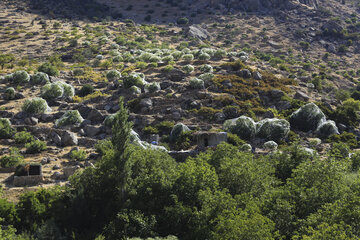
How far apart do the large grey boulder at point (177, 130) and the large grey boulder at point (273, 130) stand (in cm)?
612

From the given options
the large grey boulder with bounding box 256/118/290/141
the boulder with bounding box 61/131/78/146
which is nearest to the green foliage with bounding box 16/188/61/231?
the boulder with bounding box 61/131/78/146

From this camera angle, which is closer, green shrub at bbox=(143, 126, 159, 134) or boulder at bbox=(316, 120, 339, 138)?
green shrub at bbox=(143, 126, 159, 134)

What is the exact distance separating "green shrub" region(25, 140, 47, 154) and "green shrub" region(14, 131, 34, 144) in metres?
1.06

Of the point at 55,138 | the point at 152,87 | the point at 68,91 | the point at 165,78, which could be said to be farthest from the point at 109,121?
the point at 165,78

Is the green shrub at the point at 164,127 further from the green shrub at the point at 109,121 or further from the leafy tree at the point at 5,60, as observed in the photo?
the leafy tree at the point at 5,60

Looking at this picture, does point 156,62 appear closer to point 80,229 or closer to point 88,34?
point 88,34

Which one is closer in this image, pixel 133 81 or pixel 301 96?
pixel 133 81

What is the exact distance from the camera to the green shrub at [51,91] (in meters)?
31.1

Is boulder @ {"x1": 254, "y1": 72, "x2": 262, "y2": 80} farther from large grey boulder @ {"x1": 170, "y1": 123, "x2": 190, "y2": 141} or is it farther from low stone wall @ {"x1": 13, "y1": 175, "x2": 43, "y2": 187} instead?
low stone wall @ {"x1": 13, "y1": 175, "x2": 43, "y2": 187}

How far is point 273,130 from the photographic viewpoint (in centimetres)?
2619

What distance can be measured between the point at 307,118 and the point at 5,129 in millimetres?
24472

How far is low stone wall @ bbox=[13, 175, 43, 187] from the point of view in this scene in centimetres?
1789

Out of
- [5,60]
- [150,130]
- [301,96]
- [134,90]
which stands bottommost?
[5,60]

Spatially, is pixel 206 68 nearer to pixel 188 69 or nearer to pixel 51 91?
pixel 188 69
